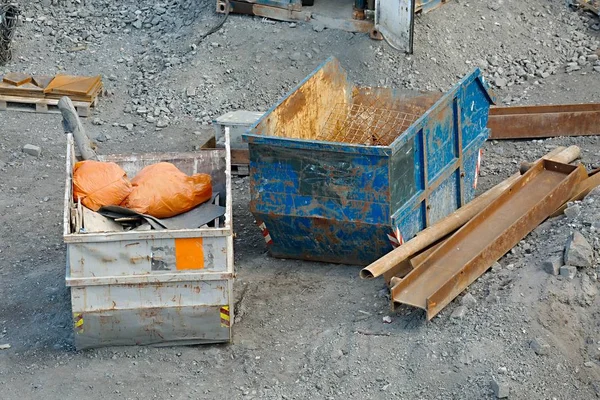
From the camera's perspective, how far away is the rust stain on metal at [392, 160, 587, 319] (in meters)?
8.31

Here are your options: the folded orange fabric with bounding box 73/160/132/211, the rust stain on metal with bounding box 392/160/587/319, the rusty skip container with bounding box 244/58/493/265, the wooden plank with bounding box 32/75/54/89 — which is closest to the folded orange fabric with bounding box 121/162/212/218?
the folded orange fabric with bounding box 73/160/132/211

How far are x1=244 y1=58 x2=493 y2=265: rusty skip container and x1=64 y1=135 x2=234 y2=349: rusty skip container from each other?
2.82ft

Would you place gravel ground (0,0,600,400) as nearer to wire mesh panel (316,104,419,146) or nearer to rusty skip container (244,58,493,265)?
rusty skip container (244,58,493,265)

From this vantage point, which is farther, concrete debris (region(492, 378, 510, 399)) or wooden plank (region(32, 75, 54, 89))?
wooden plank (region(32, 75, 54, 89))

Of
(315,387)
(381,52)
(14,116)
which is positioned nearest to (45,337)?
(315,387)

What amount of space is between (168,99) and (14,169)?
93.4 inches

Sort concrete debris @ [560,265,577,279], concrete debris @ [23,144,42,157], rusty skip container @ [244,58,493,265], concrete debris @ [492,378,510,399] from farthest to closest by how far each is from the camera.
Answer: concrete debris @ [23,144,42,157] → rusty skip container @ [244,58,493,265] → concrete debris @ [560,265,577,279] → concrete debris @ [492,378,510,399]

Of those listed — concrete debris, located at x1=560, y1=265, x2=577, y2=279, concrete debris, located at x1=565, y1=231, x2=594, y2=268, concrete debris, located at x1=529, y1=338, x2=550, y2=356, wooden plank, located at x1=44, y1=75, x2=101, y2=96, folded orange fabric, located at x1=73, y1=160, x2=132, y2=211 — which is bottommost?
concrete debris, located at x1=529, y1=338, x2=550, y2=356

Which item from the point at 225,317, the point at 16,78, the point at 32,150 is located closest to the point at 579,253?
the point at 225,317

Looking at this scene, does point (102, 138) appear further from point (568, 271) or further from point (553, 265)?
point (568, 271)

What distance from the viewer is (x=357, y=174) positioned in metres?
8.80

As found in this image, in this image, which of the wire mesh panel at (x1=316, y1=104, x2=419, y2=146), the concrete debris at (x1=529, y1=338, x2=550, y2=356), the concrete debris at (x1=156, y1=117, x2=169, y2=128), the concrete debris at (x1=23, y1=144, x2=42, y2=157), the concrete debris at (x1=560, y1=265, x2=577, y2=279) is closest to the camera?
the concrete debris at (x1=529, y1=338, x2=550, y2=356)

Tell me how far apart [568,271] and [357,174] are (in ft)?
6.39

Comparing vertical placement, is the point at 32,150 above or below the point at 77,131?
below
